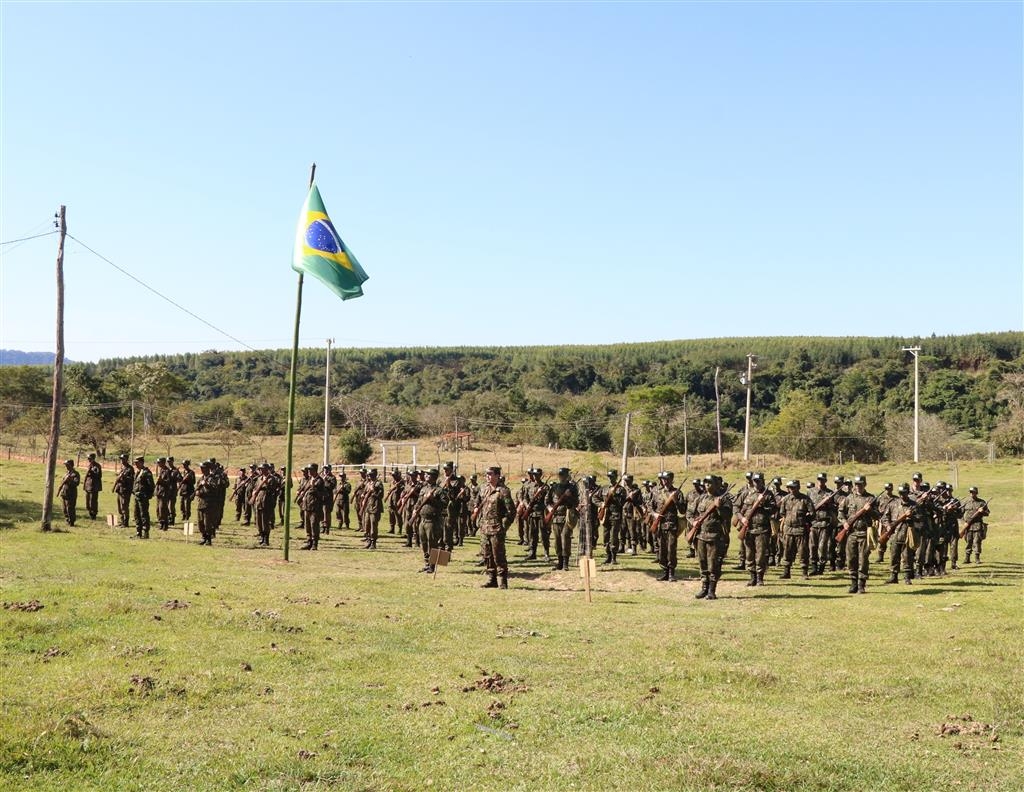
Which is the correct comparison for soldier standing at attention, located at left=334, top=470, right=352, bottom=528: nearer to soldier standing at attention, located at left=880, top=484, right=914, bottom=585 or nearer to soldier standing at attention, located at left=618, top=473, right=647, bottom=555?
soldier standing at attention, located at left=618, top=473, right=647, bottom=555

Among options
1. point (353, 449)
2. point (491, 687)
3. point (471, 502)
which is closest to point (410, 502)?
point (471, 502)

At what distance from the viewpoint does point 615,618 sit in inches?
578

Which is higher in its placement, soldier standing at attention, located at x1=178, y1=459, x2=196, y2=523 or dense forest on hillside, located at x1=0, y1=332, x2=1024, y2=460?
dense forest on hillside, located at x1=0, y1=332, x2=1024, y2=460

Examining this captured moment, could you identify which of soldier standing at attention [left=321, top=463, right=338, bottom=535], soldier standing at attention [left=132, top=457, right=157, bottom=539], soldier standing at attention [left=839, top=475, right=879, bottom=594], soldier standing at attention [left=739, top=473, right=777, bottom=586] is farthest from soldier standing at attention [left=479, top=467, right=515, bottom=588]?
soldier standing at attention [left=132, top=457, right=157, bottom=539]

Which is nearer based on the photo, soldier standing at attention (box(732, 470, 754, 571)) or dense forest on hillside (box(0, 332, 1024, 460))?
soldier standing at attention (box(732, 470, 754, 571))

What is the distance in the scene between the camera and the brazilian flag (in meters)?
20.8

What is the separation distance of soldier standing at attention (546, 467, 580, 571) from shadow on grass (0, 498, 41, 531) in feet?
45.5

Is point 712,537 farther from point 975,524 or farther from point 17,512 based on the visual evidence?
point 17,512

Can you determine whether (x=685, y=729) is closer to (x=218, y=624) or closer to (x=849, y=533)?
(x=218, y=624)

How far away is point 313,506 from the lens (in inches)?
1023

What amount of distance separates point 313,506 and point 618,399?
73.9 meters

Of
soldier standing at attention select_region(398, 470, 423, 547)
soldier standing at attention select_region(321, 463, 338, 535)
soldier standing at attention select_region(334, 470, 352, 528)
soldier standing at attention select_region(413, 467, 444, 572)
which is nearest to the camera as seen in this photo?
soldier standing at attention select_region(413, 467, 444, 572)

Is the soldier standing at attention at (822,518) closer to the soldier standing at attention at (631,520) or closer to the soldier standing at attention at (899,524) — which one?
the soldier standing at attention at (899,524)

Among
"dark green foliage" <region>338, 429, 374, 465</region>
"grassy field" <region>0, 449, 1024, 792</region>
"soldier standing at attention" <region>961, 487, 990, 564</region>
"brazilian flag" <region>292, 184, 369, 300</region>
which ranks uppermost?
"brazilian flag" <region>292, 184, 369, 300</region>
